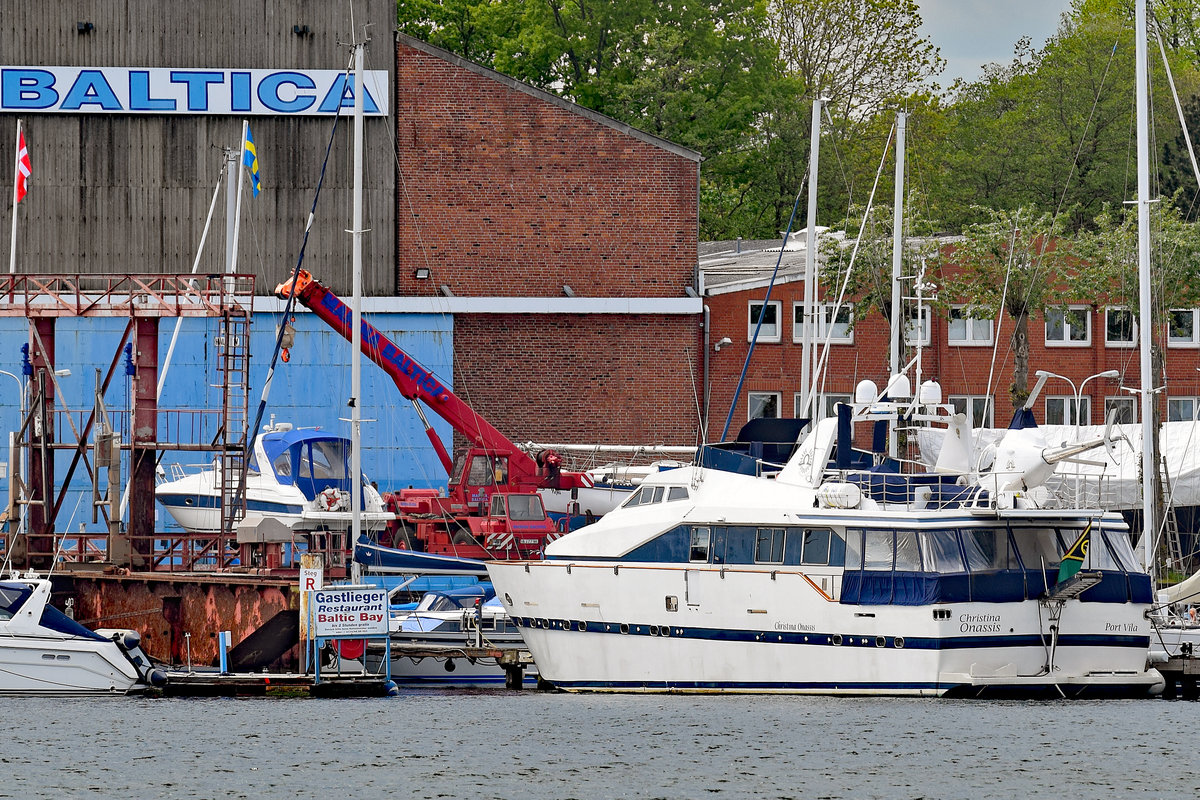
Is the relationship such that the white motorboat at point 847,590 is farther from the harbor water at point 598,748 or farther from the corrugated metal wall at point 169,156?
the corrugated metal wall at point 169,156

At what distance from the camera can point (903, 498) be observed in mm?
27531

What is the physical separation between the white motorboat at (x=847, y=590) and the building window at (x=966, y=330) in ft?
75.4

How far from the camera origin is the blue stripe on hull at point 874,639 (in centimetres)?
2555

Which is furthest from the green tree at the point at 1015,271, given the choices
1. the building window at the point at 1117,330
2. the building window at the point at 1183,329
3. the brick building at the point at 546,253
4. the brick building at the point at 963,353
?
the brick building at the point at 546,253

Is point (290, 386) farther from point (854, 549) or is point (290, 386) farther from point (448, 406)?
point (854, 549)

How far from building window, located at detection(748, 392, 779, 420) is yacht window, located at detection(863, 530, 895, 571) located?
76.8 feet

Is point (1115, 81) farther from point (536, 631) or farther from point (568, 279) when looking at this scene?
point (536, 631)

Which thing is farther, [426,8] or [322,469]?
[426,8]

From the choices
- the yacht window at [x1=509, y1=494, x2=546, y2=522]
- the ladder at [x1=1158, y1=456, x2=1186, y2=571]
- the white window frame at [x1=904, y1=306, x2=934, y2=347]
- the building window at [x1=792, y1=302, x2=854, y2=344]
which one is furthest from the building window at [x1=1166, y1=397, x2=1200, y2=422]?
the yacht window at [x1=509, y1=494, x2=546, y2=522]

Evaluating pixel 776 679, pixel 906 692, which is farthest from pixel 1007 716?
pixel 776 679

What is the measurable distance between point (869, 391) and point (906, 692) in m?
6.16

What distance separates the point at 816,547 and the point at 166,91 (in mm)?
27111

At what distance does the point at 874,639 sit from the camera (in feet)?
84.7

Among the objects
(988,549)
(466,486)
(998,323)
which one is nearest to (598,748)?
(988,549)
